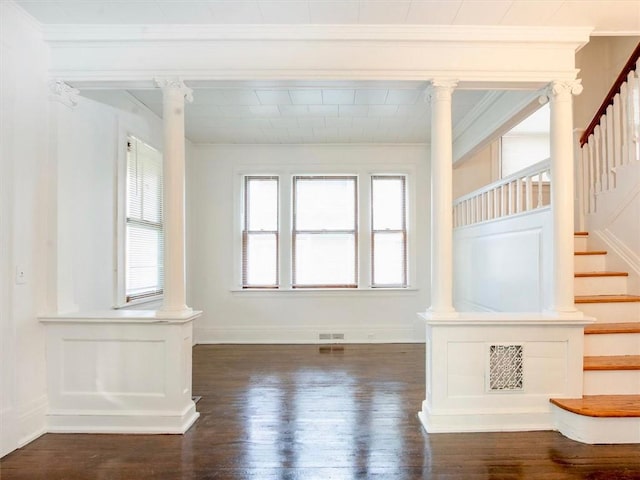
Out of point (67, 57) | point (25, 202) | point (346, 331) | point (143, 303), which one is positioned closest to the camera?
point (25, 202)

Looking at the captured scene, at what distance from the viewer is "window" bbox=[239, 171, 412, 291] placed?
568 centimetres

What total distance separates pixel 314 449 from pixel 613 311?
264cm

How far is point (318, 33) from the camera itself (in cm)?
283

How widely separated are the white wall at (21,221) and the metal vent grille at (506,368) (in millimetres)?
3250

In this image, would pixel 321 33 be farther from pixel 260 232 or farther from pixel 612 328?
pixel 260 232

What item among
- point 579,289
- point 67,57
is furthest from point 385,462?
point 67,57

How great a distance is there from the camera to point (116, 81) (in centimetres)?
293

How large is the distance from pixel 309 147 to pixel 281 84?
266 cm

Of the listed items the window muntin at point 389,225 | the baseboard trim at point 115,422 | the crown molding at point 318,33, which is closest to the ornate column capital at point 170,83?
the crown molding at point 318,33

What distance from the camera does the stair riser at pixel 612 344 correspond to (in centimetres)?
296

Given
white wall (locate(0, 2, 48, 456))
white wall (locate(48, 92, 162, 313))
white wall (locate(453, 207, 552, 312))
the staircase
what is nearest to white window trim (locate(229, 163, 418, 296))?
white wall (locate(453, 207, 552, 312))

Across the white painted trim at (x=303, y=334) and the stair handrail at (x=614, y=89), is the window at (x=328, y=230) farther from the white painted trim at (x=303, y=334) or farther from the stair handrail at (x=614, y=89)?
the stair handrail at (x=614, y=89)

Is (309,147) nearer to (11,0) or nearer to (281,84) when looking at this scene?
(281,84)

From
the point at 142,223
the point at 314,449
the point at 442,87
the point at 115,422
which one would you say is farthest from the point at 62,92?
the point at 314,449
